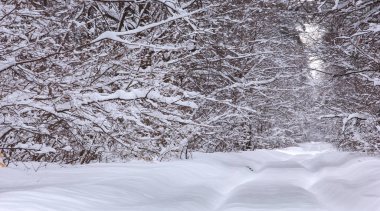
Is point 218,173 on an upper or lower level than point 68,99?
lower

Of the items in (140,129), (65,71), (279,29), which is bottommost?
(140,129)

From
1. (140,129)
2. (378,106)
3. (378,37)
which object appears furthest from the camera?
(378,106)

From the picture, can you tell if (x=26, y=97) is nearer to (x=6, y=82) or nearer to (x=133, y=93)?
(x=6, y=82)

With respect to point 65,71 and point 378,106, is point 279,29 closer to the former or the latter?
point 378,106

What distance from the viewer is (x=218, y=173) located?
11219 millimetres

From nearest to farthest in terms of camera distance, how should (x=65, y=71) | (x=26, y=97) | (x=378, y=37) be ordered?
(x=26, y=97) < (x=65, y=71) < (x=378, y=37)

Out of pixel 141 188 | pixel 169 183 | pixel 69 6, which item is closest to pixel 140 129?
pixel 169 183

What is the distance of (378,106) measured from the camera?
13734 mm

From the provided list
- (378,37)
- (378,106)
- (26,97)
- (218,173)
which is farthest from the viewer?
(378,106)

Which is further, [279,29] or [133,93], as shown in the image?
[279,29]

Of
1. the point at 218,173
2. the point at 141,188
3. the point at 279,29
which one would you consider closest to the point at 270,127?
the point at 279,29

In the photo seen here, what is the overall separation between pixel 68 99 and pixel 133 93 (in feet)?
3.22

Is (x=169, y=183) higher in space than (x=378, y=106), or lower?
lower

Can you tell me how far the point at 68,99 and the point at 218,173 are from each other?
5.41 m
